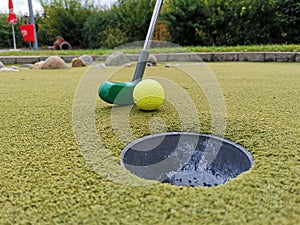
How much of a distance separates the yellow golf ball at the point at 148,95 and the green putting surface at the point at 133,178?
0.15ft

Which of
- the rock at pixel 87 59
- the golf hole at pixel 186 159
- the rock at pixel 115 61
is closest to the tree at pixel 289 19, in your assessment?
the rock at pixel 115 61

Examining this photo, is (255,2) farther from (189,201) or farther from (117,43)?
(189,201)

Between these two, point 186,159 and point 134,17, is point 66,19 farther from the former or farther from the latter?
point 186,159

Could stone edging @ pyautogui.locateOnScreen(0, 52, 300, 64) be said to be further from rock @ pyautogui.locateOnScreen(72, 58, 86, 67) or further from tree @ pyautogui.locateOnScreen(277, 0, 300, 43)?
tree @ pyautogui.locateOnScreen(277, 0, 300, 43)

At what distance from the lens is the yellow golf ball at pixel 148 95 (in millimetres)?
1402

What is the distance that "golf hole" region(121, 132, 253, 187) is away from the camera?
91cm

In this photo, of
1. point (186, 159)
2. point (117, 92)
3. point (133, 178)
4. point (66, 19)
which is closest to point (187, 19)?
point (66, 19)

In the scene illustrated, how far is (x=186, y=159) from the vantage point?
1053 millimetres

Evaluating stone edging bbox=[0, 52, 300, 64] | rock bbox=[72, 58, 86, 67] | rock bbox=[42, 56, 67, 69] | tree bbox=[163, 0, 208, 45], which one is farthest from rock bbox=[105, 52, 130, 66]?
tree bbox=[163, 0, 208, 45]

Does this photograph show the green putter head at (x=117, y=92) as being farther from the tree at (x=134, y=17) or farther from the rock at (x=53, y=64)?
the tree at (x=134, y=17)

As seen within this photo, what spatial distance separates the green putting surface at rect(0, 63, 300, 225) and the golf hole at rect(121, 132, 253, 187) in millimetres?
48

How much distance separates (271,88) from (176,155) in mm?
1382

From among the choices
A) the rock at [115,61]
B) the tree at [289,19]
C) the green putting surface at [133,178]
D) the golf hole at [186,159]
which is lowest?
the golf hole at [186,159]

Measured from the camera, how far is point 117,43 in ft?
25.4
